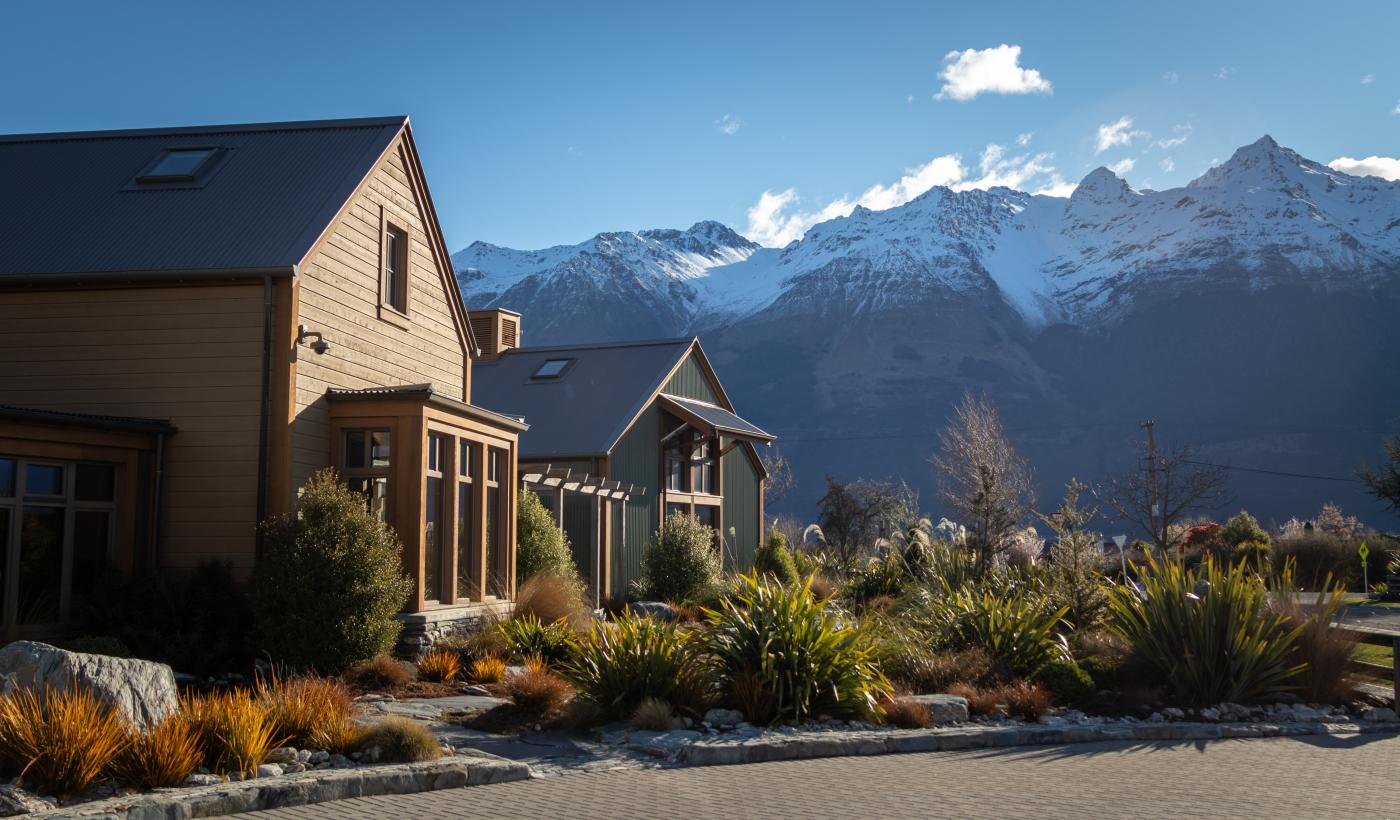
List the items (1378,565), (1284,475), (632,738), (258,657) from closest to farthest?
(632,738)
(258,657)
(1378,565)
(1284,475)

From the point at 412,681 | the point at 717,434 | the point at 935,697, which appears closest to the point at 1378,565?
the point at 717,434

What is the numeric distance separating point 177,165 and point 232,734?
36.6 feet

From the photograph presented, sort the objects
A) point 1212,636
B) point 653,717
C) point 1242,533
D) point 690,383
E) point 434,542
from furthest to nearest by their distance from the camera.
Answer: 1. point 1242,533
2. point 690,383
3. point 434,542
4. point 1212,636
5. point 653,717

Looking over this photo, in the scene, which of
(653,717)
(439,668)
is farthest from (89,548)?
(653,717)

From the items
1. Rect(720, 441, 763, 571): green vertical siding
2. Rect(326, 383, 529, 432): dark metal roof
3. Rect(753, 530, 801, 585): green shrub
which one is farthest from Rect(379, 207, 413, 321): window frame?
Rect(720, 441, 763, 571): green vertical siding

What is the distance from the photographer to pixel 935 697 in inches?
426

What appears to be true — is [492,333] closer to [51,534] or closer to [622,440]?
[622,440]

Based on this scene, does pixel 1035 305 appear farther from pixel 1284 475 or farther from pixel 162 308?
pixel 162 308

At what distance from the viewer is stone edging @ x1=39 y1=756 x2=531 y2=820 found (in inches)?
264

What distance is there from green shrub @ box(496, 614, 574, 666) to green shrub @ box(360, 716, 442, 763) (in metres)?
4.78

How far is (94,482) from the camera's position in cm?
1290

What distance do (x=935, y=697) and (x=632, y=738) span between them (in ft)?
9.87

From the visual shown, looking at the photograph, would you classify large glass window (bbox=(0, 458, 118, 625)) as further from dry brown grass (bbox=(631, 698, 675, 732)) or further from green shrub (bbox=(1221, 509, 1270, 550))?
green shrub (bbox=(1221, 509, 1270, 550))

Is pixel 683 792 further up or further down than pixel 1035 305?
further down
